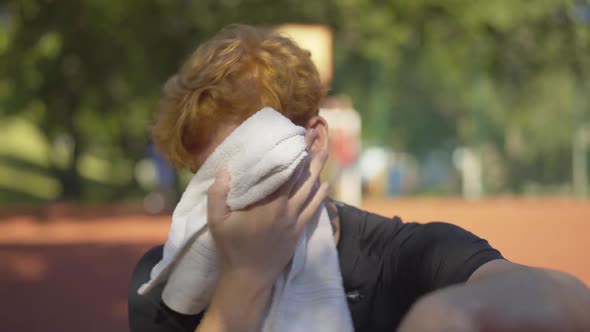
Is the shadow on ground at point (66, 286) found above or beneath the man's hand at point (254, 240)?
beneath

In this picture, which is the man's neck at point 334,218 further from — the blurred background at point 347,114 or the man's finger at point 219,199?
the blurred background at point 347,114

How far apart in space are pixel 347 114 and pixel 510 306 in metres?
15.8

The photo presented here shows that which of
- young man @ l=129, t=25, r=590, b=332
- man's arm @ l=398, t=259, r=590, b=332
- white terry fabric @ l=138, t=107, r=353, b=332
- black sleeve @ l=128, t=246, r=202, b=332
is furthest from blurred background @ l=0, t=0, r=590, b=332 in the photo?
man's arm @ l=398, t=259, r=590, b=332

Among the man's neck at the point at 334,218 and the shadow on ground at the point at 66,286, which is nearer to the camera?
the man's neck at the point at 334,218

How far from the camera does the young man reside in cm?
154

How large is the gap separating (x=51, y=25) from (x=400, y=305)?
20.3 metres

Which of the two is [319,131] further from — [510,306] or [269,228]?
[510,306]

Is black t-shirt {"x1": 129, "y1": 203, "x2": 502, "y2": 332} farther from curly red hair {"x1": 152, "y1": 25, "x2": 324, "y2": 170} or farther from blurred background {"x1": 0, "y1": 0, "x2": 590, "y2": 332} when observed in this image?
blurred background {"x1": 0, "y1": 0, "x2": 590, "y2": 332}

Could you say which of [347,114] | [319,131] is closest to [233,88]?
[319,131]

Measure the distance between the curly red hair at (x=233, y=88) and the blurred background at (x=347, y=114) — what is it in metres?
5.36

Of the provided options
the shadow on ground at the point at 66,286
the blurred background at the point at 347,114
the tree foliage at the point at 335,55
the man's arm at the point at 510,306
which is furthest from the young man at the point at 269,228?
the tree foliage at the point at 335,55

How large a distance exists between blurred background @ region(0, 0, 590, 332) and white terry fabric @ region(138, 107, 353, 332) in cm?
540

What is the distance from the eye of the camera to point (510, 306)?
3.02 ft

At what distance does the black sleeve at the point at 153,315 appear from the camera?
179 cm
